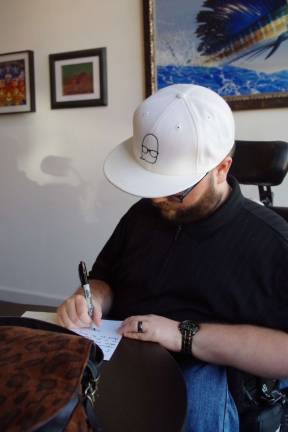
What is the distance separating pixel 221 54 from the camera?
2.17 meters

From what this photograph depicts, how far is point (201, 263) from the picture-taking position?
3.39 feet

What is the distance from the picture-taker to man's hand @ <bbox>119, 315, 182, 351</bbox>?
3.01 feet

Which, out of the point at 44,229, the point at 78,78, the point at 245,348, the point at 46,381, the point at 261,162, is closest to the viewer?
the point at 46,381

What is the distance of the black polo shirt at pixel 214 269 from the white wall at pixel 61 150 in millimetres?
1239

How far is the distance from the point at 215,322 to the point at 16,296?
2373 mm

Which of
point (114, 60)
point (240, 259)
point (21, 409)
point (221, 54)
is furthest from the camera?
point (114, 60)

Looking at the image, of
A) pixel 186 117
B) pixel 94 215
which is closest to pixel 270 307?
pixel 186 117

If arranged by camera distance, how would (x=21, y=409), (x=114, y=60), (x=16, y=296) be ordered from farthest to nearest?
(x=16, y=296)
(x=114, y=60)
(x=21, y=409)

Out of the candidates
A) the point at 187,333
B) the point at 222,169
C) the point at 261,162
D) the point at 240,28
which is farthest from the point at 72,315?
the point at 240,28

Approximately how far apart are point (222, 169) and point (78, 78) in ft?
5.87

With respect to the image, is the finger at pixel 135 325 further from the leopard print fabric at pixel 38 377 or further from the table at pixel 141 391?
the leopard print fabric at pixel 38 377

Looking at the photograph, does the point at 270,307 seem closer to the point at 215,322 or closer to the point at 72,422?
the point at 215,322

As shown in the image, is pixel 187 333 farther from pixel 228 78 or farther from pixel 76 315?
pixel 228 78

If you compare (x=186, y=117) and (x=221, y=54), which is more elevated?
(x=221, y=54)
